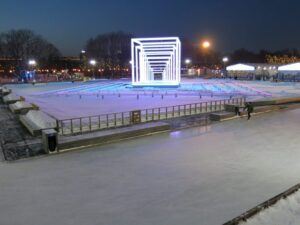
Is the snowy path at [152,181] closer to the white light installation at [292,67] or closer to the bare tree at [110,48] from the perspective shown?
the white light installation at [292,67]

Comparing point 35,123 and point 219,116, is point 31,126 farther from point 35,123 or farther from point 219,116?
point 219,116

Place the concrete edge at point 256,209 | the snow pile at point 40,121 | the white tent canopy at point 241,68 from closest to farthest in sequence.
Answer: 1. the concrete edge at point 256,209
2. the snow pile at point 40,121
3. the white tent canopy at point 241,68

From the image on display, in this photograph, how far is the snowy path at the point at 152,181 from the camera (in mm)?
6828

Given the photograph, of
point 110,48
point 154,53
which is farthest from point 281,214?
point 110,48

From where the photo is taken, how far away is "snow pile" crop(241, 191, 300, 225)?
20.2 feet

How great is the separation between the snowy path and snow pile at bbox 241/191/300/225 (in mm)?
578

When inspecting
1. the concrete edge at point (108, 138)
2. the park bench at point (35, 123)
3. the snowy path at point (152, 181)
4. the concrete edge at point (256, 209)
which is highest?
the park bench at point (35, 123)

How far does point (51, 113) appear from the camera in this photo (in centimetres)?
1986

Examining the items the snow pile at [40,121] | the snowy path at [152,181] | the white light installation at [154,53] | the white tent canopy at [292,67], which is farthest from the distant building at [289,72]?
the snow pile at [40,121]

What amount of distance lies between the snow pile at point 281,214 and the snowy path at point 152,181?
1.89 feet

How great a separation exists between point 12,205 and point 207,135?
346 inches

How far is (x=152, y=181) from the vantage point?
870 centimetres

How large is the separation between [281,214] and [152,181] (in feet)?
10.8

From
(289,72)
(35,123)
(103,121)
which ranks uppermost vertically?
(289,72)
